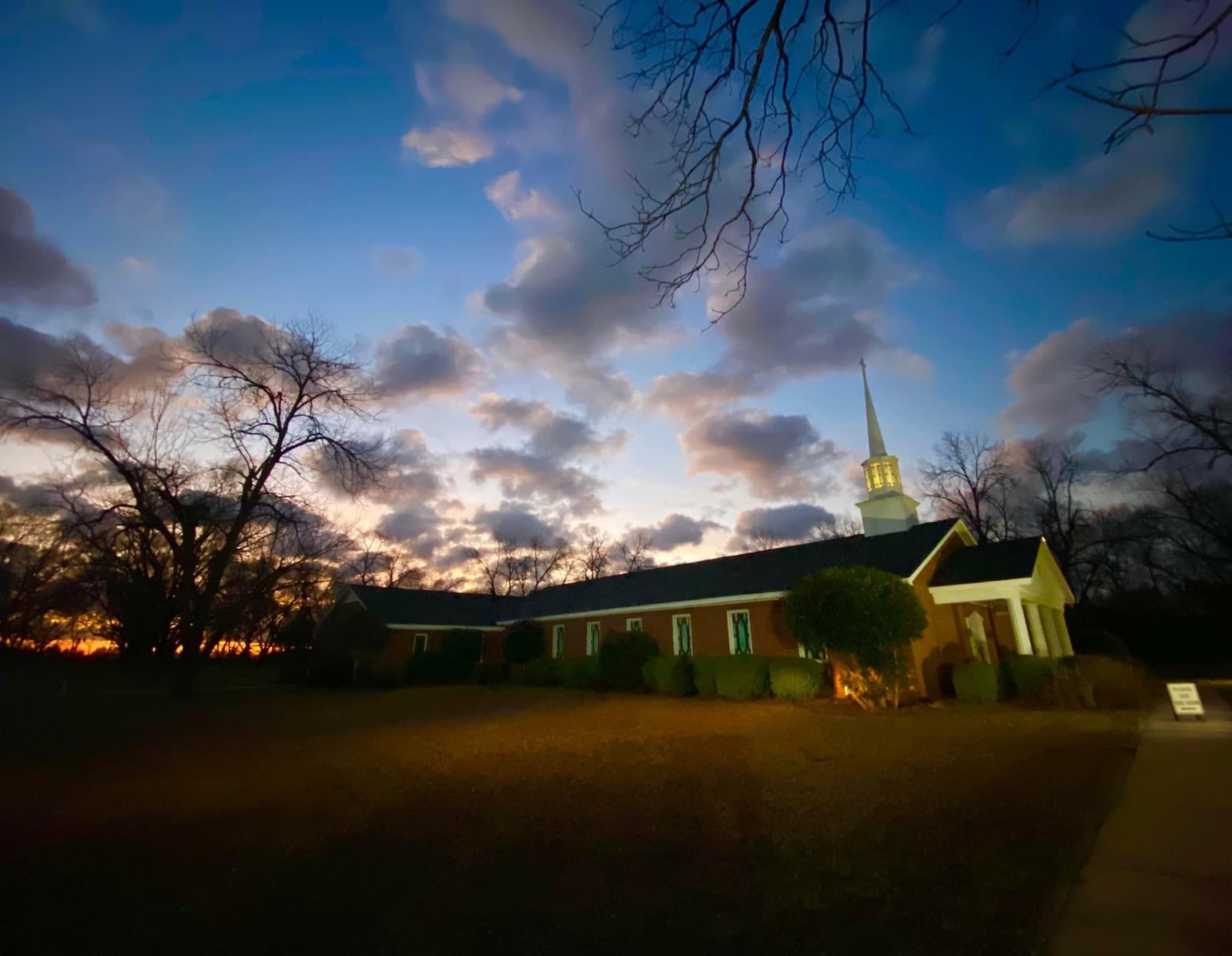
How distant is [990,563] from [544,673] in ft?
55.9

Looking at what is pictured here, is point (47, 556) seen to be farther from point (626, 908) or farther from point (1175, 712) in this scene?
point (1175, 712)

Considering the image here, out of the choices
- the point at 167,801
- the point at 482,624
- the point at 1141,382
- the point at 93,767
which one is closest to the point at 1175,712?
the point at 1141,382

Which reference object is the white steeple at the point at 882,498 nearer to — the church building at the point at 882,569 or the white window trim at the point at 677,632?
the church building at the point at 882,569

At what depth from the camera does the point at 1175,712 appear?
1203 cm

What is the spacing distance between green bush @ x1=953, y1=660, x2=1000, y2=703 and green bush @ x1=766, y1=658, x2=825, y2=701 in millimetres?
3642

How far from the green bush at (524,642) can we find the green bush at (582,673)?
651cm

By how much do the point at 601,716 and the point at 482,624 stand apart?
23.0m

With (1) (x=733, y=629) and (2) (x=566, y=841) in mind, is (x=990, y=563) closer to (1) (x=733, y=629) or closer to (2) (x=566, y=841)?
→ (1) (x=733, y=629)

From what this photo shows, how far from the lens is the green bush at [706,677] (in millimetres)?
17250

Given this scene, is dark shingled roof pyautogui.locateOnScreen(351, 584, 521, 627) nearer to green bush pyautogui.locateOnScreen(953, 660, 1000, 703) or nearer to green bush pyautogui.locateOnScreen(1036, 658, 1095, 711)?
green bush pyautogui.locateOnScreen(953, 660, 1000, 703)

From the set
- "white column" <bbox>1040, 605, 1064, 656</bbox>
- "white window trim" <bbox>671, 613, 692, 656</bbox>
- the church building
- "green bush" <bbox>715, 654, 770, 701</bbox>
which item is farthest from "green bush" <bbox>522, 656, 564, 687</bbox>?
"white column" <bbox>1040, 605, 1064, 656</bbox>

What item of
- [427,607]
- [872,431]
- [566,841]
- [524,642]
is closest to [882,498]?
[872,431]

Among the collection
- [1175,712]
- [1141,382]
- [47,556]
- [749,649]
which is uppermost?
[1141,382]

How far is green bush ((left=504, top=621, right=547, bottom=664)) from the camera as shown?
2861 cm
